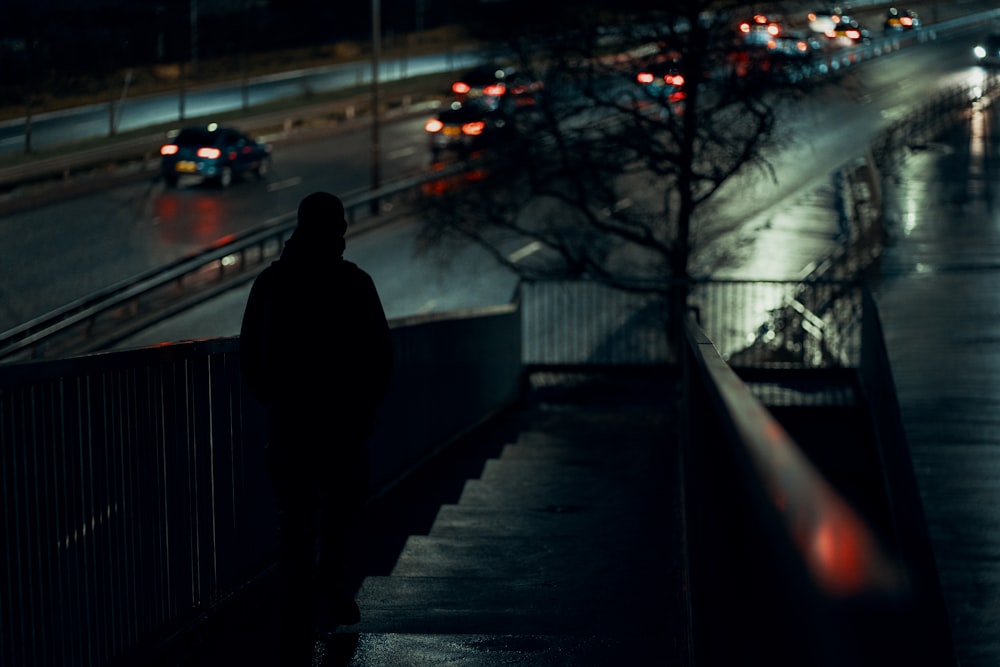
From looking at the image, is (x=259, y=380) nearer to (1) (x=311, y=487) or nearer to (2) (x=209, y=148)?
(1) (x=311, y=487)

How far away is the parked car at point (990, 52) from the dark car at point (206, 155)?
1013 inches

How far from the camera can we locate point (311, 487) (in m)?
4.99

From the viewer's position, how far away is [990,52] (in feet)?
175

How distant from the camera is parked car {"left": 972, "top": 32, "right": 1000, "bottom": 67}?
167 ft

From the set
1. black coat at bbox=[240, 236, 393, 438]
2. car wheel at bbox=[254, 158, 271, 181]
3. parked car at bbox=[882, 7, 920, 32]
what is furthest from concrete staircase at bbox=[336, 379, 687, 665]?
parked car at bbox=[882, 7, 920, 32]

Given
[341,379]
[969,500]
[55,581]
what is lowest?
[969,500]

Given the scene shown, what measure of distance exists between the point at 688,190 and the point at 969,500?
12867 mm

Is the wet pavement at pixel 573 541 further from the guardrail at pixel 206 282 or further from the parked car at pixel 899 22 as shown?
the parked car at pixel 899 22

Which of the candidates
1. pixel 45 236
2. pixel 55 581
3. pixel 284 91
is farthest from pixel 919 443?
pixel 284 91

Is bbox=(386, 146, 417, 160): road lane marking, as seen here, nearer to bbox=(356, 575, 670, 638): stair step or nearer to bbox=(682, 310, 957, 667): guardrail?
bbox=(356, 575, 670, 638): stair step

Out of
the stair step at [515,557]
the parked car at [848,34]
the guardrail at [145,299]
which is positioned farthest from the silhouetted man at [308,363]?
the parked car at [848,34]

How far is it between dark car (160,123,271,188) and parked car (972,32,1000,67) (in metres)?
25.7

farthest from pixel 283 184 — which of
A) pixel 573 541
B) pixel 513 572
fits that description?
pixel 513 572

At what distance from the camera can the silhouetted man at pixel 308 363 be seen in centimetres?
491
